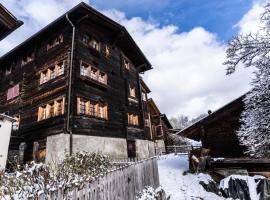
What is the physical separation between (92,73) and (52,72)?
11.4ft

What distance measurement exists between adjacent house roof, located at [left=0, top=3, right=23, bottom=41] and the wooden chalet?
8499 mm

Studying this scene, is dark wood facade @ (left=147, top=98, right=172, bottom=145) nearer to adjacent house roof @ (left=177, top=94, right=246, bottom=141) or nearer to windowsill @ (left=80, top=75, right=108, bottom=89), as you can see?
windowsill @ (left=80, top=75, right=108, bottom=89)

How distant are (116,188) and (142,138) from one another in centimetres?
1573

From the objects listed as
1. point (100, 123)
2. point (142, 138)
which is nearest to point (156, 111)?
point (142, 138)

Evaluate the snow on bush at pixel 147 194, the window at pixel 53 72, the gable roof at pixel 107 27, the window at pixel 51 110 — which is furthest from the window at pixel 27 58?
the snow on bush at pixel 147 194

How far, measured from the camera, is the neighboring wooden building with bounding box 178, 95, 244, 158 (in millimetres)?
12375

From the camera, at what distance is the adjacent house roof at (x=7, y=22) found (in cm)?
733

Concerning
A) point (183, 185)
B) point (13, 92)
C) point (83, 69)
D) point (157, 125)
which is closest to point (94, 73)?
point (83, 69)

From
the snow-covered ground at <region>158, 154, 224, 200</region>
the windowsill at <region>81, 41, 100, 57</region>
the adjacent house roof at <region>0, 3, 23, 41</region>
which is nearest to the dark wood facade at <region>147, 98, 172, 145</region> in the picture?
the windowsill at <region>81, 41, 100, 57</region>

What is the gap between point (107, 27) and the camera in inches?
880

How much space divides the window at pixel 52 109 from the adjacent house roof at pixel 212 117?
30.3ft

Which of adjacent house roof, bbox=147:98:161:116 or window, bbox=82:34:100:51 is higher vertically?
window, bbox=82:34:100:51

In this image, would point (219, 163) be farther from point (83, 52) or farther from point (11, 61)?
point (11, 61)

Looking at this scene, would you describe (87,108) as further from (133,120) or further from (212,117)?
(212,117)
